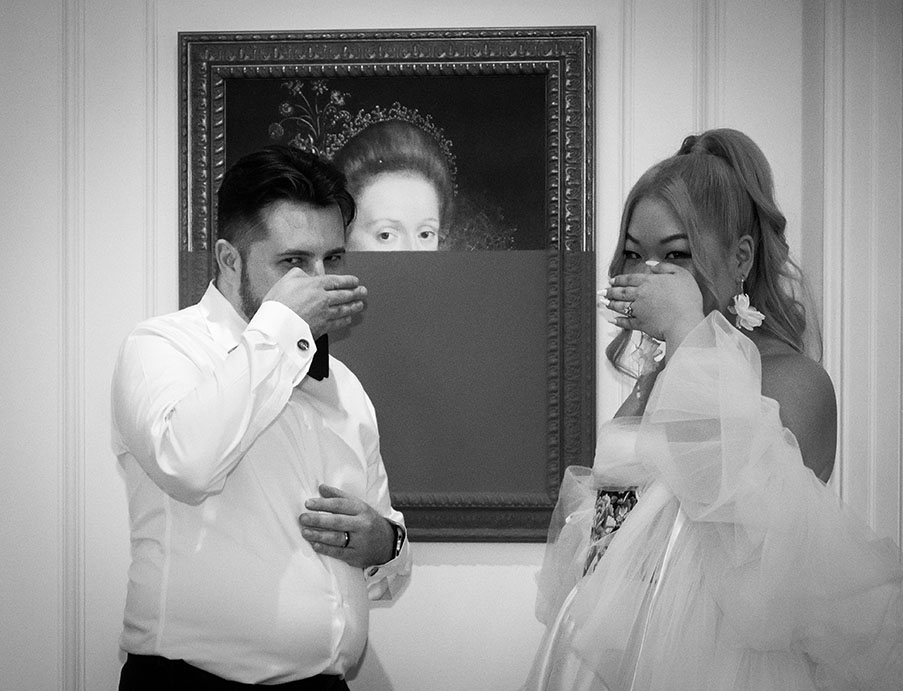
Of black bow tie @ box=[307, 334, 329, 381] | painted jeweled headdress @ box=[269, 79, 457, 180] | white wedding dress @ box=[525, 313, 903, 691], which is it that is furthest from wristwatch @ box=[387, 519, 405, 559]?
painted jeweled headdress @ box=[269, 79, 457, 180]

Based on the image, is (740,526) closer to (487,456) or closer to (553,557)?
(553,557)

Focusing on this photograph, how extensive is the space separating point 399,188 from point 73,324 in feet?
2.96

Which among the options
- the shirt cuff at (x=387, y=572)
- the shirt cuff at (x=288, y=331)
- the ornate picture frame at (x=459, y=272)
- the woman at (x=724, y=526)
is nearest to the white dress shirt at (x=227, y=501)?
the shirt cuff at (x=288, y=331)

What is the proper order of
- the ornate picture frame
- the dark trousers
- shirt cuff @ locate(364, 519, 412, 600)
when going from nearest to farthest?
the dark trousers → shirt cuff @ locate(364, 519, 412, 600) → the ornate picture frame

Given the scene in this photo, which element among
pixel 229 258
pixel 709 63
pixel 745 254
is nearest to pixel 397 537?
pixel 229 258

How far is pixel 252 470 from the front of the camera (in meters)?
1.73

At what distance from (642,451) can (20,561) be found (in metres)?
1.77

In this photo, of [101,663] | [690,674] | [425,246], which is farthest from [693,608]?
[101,663]

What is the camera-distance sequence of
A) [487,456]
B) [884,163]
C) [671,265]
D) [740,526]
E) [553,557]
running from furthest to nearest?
[487,456] < [884,163] < [553,557] < [671,265] < [740,526]

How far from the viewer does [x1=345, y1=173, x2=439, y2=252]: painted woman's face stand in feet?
7.88

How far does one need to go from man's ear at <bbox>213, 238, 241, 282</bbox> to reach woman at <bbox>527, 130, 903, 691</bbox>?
73 centimetres

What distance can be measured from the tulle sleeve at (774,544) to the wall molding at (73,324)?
1.67 metres

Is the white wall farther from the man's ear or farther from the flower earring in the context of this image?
the flower earring

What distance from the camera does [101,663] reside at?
2.44 metres
